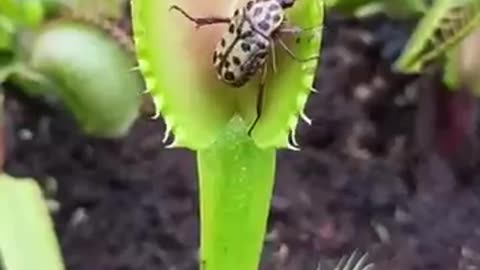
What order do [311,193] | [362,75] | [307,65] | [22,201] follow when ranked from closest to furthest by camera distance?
1. [307,65]
2. [22,201]
3. [311,193]
4. [362,75]

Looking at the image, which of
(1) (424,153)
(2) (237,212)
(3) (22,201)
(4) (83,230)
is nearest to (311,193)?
(1) (424,153)

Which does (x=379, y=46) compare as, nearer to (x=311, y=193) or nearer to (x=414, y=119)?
(x=414, y=119)

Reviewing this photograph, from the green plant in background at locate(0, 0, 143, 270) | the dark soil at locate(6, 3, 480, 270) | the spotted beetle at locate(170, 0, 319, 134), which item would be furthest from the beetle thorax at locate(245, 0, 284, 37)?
the dark soil at locate(6, 3, 480, 270)

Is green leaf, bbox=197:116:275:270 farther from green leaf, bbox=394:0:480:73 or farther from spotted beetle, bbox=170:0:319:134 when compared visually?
green leaf, bbox=394:0:480:73

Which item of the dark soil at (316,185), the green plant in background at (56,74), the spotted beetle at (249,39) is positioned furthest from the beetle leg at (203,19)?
the dark soil at (316,185)

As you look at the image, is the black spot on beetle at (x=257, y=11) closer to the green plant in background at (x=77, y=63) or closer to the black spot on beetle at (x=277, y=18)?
the black spot on beetle at (x=277, y=18)

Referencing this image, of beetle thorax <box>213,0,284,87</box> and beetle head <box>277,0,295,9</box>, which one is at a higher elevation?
beetle head <box>277,0,295,9</box>

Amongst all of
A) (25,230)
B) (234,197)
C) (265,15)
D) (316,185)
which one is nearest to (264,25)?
(265,15)

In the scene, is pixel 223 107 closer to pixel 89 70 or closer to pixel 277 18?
pixel 277 18
